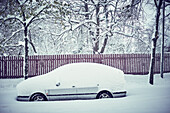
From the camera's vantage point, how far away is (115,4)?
1202cm

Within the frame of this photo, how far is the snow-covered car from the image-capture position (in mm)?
5277

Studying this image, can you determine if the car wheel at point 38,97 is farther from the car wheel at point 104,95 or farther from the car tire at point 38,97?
the car wheel at point 104,95

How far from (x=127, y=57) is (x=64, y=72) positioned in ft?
22.5

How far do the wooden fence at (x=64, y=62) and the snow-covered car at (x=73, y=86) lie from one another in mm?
5324

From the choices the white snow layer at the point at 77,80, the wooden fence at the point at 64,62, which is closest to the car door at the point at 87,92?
the white snow layer at the point at 77,80

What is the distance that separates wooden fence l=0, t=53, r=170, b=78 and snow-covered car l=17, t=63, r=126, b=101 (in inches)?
210

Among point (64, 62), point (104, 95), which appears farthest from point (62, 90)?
point (64, 62)

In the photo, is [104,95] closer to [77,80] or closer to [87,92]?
[87,92]

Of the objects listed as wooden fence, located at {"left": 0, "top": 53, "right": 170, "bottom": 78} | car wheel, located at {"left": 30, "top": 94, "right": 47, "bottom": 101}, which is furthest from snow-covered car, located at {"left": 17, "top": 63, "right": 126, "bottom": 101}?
wooden fence, located at {"left": 0, "top": 53, "right": 170, "bottom": 78}

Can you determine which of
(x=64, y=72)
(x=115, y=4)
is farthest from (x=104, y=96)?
(x=115, y=4)

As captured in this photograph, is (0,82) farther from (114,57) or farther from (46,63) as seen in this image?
(114,57)

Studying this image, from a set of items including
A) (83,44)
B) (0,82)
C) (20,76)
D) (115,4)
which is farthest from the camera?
(83,44)

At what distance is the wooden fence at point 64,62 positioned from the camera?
1040cm

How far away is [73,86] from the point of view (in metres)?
5.27
